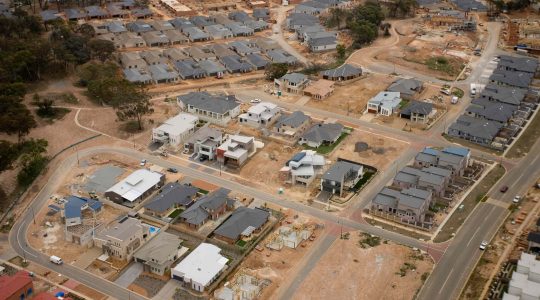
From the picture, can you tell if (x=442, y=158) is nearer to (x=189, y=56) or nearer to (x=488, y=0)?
(x=189, y=56)

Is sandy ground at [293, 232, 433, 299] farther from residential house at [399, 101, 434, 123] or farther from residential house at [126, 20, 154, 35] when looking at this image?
residential house at [126, 20, 154, 35]

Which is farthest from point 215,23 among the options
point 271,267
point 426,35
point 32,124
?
point 271,267

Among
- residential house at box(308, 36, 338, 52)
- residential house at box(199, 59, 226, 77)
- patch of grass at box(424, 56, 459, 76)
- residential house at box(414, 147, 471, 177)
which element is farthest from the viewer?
residential house at box(308, 36, 338, 52)

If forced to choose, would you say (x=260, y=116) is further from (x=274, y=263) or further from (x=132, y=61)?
(x=132, y=61)

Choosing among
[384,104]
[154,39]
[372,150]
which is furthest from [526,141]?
[154,39]

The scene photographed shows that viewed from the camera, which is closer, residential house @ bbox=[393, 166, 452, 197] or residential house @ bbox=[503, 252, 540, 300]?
residential house @ bbox=[503, 252, 540, 300]

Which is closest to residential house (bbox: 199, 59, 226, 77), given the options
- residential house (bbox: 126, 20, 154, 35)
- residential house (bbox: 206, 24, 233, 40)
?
residential house (bbox: 206, 24, 233, 40)

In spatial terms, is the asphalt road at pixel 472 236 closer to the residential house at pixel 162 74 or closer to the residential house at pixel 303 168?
the residential house at pixel 303 168
